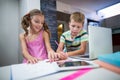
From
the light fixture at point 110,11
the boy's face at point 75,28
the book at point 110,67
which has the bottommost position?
the book at point 110,67

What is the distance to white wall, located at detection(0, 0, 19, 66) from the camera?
114cm

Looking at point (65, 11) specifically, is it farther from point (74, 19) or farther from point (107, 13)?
point (74, 19)

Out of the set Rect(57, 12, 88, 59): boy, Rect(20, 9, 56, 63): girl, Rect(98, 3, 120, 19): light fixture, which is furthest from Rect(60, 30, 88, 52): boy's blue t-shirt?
Rect(98, 3, 120, 19): light fixture

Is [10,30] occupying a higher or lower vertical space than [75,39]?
higher

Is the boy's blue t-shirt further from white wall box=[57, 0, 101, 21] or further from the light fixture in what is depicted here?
the light fixture

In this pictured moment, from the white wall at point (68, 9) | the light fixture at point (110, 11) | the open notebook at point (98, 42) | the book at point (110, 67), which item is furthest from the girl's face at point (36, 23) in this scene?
the light fixture at point (110, 11)

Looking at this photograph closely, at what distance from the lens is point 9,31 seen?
119 centimetres

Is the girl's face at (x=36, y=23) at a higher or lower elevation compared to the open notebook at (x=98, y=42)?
higher

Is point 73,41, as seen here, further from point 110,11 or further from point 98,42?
point 110,11

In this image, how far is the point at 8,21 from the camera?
3.92ft

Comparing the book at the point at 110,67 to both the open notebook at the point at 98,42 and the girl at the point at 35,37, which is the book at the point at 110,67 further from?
the girl at the point at 35,37

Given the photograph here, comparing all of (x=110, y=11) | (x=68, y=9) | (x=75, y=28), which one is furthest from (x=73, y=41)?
(x=110, y=11)

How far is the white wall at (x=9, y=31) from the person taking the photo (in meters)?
1.14

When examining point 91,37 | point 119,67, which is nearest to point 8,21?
point 91,37
